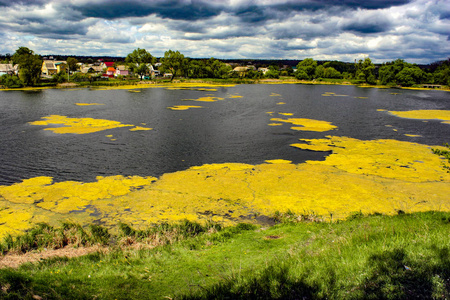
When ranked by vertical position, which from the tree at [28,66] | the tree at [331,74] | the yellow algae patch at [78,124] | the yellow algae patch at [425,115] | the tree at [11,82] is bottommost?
the yellow algae patch at [78,124]

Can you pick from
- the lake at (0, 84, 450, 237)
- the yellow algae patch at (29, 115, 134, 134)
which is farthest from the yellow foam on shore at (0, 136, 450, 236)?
the yellow algae patch at (29, 115, 134, 134)

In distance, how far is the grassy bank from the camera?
7.05 meters

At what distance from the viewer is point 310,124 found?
4084 centimetres

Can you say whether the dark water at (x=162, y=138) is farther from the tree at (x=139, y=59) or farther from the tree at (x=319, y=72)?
the tree at (x=319, y=72)

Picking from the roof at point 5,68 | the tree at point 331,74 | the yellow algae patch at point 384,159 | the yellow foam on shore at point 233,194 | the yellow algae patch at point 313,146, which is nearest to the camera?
the yellow foam on shore at point 233,194

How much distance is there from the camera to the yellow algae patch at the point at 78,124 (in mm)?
34719

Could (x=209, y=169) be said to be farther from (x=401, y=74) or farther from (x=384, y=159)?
(x=401, y=74)

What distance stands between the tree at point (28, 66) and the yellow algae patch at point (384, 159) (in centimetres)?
8889

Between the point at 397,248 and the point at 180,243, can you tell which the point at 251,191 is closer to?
the point at 180,243

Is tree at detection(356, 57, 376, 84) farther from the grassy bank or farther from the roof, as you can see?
the roof

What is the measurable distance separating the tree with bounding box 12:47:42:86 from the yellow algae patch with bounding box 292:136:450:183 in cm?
8889

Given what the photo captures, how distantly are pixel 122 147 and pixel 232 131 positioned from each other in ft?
43.0

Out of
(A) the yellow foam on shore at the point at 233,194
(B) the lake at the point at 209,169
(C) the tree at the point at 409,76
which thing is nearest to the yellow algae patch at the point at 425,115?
(B) the lake at the point at 209,169

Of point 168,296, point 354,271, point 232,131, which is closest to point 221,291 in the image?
point 168,296
